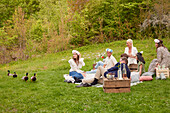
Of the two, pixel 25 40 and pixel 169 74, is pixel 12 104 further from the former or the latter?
pixel 25 40

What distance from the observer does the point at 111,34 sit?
18484 mm

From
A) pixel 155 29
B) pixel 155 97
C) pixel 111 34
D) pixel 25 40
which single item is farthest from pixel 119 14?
pixel 155 97

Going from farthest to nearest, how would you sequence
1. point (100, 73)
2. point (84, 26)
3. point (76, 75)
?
point (84, 26) < point (76, 75) < point (100, 73)

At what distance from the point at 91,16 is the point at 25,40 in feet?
22.9

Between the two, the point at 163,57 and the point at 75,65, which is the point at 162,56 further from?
the point at 75,65

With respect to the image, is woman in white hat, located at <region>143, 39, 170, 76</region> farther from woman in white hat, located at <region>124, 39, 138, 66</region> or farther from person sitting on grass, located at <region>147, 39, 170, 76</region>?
woman in white hat, located at <region>124, 39, 138, 66</region>

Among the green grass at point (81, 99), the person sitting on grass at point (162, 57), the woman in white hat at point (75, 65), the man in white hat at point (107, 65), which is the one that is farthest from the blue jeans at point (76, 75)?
the person sitting on grass at point (162, 57)

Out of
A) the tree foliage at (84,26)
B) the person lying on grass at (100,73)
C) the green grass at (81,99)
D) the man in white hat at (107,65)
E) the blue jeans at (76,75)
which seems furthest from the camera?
the tree foliage at (84,26)

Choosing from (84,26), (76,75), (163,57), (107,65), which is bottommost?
(76,75)

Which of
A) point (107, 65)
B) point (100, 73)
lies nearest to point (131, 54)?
point (107, 65)

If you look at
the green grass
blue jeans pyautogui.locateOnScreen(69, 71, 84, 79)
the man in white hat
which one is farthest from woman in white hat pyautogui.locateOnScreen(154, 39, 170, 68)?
blue jeans pyautogui.locateOnScreen(69, 71, 84, 79)

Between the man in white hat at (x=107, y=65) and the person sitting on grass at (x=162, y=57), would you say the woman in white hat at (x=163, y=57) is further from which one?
the man in white hat at (x=107, y=65)

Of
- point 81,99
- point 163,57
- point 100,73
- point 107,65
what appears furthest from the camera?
point 107,65

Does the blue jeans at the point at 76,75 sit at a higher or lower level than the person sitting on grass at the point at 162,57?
lower
